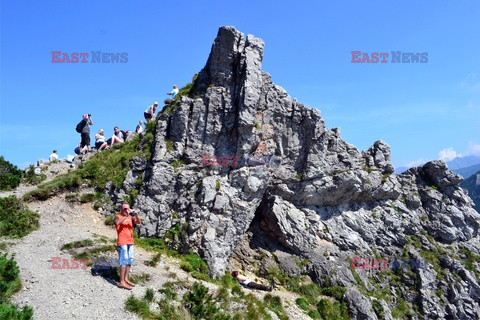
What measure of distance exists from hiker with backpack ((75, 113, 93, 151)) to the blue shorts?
60.4 ft

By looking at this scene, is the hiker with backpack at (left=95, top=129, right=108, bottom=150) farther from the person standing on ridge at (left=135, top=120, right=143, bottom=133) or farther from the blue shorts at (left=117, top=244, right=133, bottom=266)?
the blue shorts at (left=117, top=244, right=133, bottom=266)

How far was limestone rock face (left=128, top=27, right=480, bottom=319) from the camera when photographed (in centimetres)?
2719

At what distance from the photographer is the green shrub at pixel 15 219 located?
21156 millimetres

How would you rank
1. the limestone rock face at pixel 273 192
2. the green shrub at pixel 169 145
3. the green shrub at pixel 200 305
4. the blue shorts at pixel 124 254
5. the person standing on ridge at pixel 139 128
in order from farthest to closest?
1. the person standing on ridge at pixel 139 128
2. the green shrub at pixel 169 145
3. the limestone rock face at pixel 273 192
4. the green shrub at pixel 200 305
5. the blue shorts at pixel 124 254

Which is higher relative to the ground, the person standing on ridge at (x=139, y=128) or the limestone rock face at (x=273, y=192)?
the person standing on ridge at (x=139, y=128)

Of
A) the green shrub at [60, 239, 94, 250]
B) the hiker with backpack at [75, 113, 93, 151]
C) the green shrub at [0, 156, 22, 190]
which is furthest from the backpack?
the green shrub at [60, 239, 94, 250]

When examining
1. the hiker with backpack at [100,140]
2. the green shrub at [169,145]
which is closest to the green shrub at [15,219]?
the hiker with backpack at [100,140]

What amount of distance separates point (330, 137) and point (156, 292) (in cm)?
2168

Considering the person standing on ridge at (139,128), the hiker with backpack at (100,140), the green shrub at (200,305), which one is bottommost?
the green shrub at (200,305)

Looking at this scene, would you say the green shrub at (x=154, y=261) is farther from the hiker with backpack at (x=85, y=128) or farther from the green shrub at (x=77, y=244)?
the hiker with backpack at (x=85, y=128)

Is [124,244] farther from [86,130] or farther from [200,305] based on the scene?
[86,130]

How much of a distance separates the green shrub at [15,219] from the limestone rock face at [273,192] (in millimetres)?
6709

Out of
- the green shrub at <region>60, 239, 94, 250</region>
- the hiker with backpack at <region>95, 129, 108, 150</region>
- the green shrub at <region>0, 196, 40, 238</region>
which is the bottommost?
the green shrub at <region>60, 239, 94, 250</region>

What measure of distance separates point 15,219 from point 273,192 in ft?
61.4
